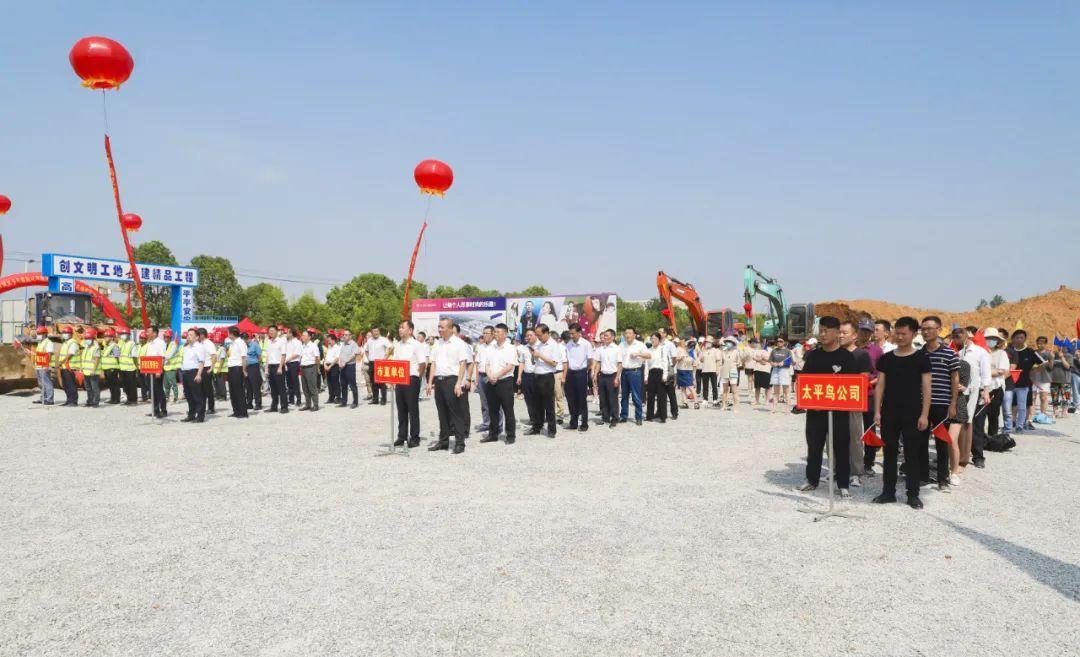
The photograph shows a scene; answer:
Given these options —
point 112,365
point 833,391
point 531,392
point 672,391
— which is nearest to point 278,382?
point 112,365

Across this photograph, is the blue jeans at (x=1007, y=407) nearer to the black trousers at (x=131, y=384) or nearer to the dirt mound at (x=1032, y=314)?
the black trousers at (x=131, y=384)

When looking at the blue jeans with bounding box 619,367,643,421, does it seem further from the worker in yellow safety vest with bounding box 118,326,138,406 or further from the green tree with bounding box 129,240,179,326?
the green tree with bounding box 129,240,179,326

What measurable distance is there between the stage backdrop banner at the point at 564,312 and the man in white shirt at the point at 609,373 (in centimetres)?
1244

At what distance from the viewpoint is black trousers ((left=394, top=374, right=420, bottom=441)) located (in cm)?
973

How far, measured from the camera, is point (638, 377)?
Result: 12.6m

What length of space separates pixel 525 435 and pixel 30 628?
26.4ft

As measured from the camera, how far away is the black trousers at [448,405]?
30.7 ft

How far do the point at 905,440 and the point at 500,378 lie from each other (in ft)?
18.5

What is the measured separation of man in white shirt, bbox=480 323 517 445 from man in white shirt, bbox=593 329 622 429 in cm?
250

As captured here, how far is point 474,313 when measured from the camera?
2892 cm

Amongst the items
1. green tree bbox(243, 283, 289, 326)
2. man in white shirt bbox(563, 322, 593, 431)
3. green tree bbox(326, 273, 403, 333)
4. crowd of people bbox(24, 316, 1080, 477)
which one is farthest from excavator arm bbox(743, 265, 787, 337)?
green tree bbox(243, 283, 289, 326)

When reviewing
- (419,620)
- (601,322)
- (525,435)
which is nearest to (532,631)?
(419,620)

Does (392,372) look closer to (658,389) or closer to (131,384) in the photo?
(658,389)

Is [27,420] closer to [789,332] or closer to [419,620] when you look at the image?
[419,620]
